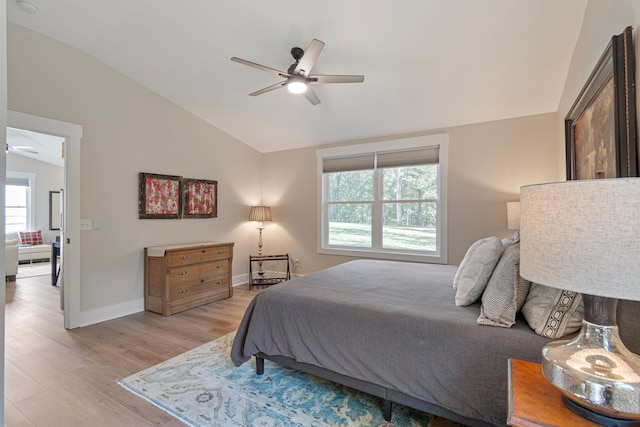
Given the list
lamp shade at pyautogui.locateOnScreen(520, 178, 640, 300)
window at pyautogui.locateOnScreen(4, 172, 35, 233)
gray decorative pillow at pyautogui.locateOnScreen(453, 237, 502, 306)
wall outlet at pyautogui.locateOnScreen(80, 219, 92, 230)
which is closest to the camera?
lamp shade at pyautogui.locateOnScreen(520, 178, 640, 300)

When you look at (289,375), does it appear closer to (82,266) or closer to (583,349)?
(583,349)

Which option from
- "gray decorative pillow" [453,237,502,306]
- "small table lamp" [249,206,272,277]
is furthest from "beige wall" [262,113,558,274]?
"gray decorative pillow" [453,237,502,306]

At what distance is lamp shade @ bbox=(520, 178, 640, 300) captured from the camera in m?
0.72

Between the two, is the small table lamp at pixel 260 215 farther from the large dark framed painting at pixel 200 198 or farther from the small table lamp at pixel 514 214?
the small table lamp at pixel 514 214

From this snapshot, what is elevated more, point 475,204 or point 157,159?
point 157,159

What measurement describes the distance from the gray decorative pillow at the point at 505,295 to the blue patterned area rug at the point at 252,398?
0.78 m

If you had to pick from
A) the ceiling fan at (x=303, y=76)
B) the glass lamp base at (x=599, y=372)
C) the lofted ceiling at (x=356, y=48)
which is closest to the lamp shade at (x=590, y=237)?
the glass lamp base at (x=599, y=372)

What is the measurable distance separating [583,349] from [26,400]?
3082mm

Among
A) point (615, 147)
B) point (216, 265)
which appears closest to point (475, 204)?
point (615, 147)

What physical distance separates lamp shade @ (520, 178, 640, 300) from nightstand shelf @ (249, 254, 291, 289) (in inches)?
180

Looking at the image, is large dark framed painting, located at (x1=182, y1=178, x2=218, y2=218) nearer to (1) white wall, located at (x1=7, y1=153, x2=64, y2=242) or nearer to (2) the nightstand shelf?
(2) the nightstand shelf

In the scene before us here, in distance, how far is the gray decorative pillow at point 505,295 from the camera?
58.5 inches

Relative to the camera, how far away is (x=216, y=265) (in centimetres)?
422

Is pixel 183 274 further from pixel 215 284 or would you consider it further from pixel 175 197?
pixel 175 197
